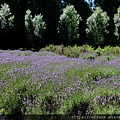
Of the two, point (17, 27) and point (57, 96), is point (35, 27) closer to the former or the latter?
point (17, 27)

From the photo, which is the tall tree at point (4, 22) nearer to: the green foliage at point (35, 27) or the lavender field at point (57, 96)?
the green foliage at point (35, 27)

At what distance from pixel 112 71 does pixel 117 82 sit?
1.68 metres

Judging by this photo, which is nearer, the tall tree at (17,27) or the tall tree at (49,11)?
the tall tree at (17,27)

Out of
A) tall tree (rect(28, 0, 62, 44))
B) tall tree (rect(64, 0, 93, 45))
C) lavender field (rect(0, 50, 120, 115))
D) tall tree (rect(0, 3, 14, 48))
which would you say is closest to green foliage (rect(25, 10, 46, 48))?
tall tree (rect(0, 3, 14, 48))

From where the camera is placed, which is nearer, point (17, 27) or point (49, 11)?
point (17, 27)

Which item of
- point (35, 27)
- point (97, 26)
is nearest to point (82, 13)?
point (97, 26)

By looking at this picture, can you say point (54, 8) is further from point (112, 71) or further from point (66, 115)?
point (66, 115)

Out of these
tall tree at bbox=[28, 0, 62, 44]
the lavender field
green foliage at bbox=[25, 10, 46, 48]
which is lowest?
the lavender field

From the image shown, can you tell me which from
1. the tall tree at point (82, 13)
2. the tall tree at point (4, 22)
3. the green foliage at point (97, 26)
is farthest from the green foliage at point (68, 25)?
the tall tree at point (82, 13)

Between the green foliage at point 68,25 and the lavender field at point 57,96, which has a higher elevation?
the green foliage at point 68,25

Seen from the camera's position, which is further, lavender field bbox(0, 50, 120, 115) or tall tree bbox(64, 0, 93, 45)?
tall tree bbox(64, 0, 93, 45)

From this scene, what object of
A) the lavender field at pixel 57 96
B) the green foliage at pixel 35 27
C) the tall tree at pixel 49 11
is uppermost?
the tall tree at pixel 49 11

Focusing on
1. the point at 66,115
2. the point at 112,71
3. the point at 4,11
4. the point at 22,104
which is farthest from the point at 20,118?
the point at 4,11

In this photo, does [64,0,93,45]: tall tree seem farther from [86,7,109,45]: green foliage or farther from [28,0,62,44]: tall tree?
[86,7,109,45]: green foliage
